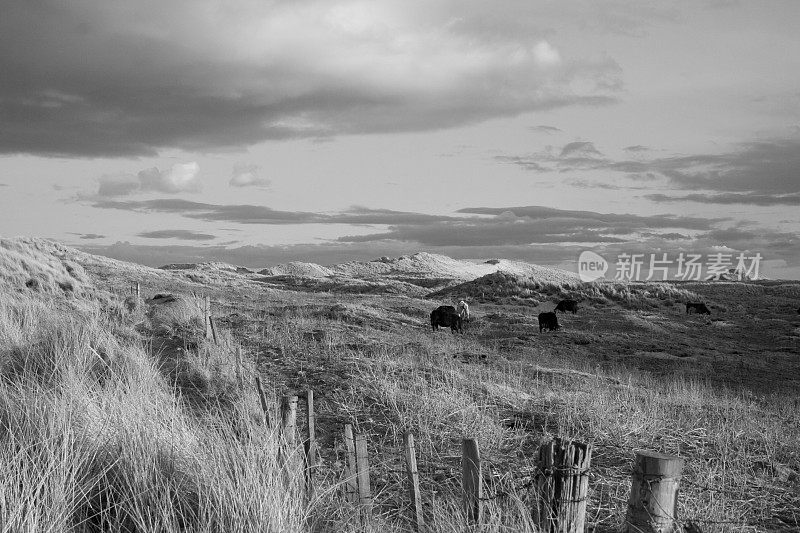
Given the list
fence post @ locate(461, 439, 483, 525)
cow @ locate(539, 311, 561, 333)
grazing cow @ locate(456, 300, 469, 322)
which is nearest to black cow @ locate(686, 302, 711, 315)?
cow @ locate(539, 311, 561, 333)

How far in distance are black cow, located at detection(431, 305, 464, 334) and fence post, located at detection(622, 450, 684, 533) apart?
20.5 m

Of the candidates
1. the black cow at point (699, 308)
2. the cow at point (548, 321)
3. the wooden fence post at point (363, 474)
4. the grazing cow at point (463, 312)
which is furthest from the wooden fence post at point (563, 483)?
the black cow at point (699, 308)

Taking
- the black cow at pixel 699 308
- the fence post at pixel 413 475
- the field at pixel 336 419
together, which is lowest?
the black cow at pixel 699 308

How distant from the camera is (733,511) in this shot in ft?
19.1

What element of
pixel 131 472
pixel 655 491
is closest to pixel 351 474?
pixel 131 472

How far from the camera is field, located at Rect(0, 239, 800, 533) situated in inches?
186

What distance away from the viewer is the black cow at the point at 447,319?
24.7 meters

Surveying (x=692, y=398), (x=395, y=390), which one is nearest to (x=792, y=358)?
(x=692, y=398)

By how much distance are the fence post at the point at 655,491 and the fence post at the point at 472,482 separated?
971 mm

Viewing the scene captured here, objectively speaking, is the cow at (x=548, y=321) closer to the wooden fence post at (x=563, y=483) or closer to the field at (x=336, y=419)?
the field at (x=336, y=419)

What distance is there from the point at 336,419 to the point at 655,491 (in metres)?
5.09

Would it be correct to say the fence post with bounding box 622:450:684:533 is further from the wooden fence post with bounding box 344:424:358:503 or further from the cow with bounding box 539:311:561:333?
the cow with bounding box 539:311:561:333

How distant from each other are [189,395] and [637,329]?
74.6 feet

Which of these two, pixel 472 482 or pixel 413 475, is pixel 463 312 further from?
pixel 472 482
